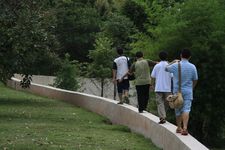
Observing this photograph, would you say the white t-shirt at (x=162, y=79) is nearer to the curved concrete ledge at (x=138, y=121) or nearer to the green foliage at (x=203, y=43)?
the curved concrete ledge at (x=138, y=121)

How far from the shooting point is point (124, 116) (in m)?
16.0

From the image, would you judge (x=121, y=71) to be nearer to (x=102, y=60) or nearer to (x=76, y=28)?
(x=102, y=60)

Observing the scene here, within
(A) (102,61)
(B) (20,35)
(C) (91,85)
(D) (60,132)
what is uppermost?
(B) (20,35)

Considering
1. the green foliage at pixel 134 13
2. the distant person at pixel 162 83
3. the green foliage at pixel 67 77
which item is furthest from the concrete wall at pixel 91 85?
the distant person at pixel 162 83

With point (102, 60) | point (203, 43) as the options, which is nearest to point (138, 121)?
point (203, 43)

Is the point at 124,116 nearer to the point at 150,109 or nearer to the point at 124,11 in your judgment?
the point at 150,109

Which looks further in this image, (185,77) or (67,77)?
(67,77)

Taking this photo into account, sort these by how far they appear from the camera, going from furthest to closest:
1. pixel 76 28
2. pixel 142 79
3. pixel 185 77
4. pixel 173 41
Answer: pixel 76 28 → pixel 173 41 → pixel 142 79 → pixel 185 77

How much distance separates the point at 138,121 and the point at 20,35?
17.1 ft

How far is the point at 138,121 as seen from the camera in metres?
14.4

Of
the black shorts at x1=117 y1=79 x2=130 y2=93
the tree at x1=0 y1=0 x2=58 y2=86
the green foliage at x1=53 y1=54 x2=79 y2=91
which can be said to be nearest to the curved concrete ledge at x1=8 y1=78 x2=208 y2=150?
the black shorts at x1=117 y1=79 x2=130 y2=93

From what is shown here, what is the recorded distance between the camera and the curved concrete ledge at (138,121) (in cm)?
976

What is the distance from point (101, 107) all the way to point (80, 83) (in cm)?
1862

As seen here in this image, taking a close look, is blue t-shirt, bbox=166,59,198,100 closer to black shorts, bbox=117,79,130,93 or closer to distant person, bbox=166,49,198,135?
distant person, bbox=166,49,198,135
